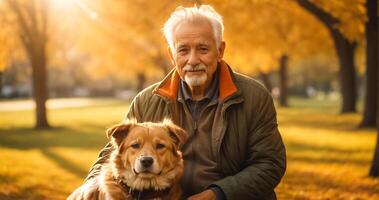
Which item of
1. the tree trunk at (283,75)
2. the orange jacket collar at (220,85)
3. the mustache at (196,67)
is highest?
the mustache at (196,67)

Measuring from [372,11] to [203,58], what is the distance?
1327 cm

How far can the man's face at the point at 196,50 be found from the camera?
495 cm

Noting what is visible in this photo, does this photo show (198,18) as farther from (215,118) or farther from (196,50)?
(215,118)

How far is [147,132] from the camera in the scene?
15.3 ft

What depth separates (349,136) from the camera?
57.8ft

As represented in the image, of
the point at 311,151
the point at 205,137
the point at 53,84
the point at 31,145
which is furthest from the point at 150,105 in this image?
the point at 53,84

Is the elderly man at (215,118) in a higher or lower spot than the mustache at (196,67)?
lower

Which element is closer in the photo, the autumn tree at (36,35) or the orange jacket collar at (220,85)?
the orange jacket collar at (220,85)

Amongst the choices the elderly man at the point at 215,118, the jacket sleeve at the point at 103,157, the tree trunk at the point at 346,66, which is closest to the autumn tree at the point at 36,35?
the tree trunk at the point at 346,66

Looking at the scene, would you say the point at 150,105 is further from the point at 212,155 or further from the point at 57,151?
the point at 57,151

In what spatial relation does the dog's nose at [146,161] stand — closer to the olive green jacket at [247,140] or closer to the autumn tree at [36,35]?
→ the olive green jacket at [247,140]

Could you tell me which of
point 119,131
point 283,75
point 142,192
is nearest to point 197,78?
point 119,131

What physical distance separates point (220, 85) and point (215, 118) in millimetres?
307

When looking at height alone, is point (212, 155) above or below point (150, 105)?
below
